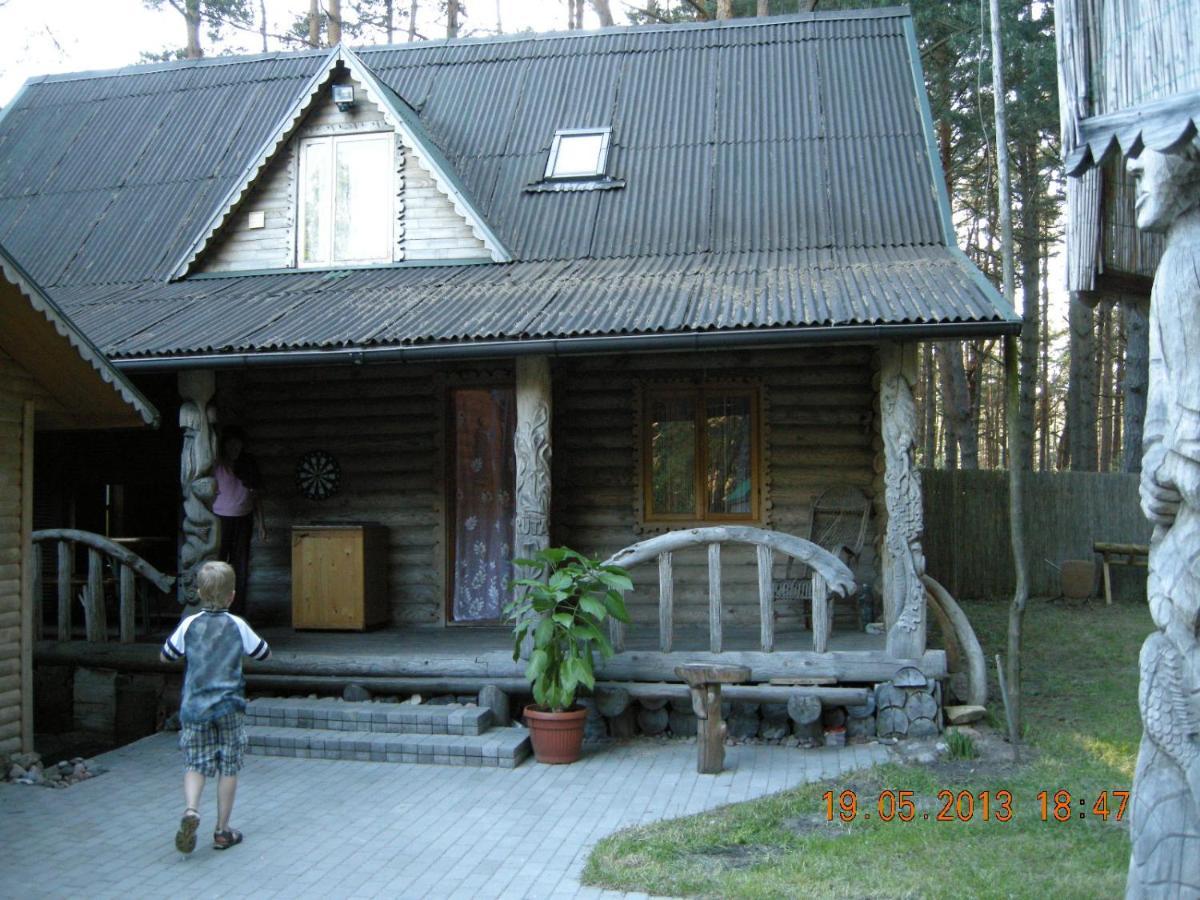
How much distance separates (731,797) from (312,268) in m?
7.57

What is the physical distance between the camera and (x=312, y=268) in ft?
38.8

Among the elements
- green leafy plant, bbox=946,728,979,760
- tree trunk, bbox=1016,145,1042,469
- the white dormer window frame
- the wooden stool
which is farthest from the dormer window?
tree trunk, bbox=1016,145,1042,469

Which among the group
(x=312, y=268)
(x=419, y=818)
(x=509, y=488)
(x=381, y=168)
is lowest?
(x=419, y=818)

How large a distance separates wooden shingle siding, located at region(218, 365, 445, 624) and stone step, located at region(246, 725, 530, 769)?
294 cm

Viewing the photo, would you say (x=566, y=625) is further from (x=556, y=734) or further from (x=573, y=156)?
(x=573, y=156)

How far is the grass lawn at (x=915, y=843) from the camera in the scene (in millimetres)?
5477

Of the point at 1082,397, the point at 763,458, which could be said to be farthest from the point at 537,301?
the point at 1082,397

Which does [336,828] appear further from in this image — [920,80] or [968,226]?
[968,226]

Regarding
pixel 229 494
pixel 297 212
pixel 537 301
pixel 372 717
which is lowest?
pixel 372 717

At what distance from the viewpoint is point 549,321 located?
909cm

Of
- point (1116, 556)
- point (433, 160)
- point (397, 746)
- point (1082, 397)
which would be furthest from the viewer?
point (1082, 397)

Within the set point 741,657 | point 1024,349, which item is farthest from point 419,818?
point 1024,349

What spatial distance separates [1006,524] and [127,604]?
1354 centimetres

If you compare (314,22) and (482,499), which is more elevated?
(314,22)
